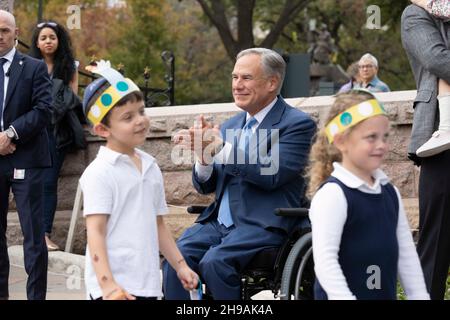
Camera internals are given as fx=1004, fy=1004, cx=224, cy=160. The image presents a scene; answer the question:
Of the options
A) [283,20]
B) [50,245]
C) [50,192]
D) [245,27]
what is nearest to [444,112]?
[50,192]

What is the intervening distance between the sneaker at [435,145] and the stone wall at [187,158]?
8.31 ft

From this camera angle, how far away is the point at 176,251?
432 cm

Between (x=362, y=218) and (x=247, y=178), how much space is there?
3.91 ft

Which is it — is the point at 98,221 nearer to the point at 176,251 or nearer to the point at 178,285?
the point at 176,251

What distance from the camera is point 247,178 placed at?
4.89 m

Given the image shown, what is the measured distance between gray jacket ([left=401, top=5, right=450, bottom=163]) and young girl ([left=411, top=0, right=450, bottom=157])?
2.1 inches

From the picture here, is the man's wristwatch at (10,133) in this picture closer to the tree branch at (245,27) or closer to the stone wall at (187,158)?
the stone wall at (187,158)

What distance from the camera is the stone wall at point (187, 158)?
25.7ft

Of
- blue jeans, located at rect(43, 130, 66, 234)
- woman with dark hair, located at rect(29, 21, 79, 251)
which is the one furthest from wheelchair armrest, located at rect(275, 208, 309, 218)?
blue jeans, located at rect(43, 130, 66, 234)

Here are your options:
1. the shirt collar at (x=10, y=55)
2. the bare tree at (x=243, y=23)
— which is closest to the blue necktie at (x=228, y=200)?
the shirt collar at (x=10, y=55)

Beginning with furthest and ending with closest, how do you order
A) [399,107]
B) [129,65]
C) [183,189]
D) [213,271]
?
[129,65] → [183,189] → [399,107] → [213,271]

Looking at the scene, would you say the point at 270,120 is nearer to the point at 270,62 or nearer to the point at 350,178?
the point at 270,62

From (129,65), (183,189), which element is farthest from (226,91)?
(183,189)

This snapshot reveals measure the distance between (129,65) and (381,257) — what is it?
25.7m
